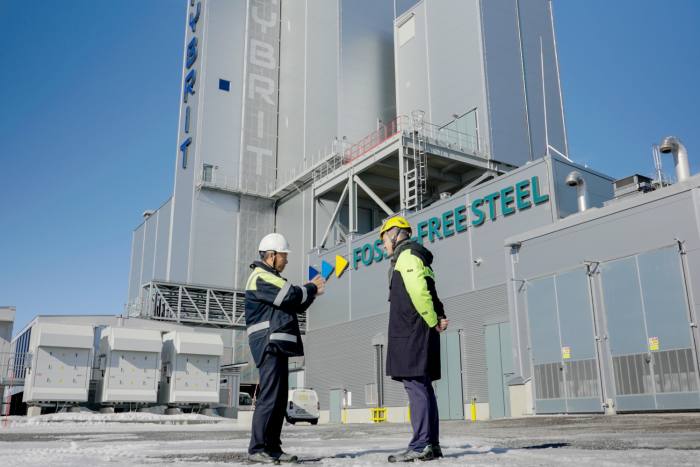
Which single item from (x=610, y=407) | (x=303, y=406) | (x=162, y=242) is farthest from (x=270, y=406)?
(x=162, y=242)

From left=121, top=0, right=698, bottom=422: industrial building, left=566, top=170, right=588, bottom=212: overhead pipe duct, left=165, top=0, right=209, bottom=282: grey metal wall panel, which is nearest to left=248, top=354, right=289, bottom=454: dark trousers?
left=121, top=0, right=698, bottom=422: industrial building

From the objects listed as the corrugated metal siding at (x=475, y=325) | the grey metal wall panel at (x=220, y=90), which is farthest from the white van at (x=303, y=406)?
the grey metal wall panel at (x=220, y=90)

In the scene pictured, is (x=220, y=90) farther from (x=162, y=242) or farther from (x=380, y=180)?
(x=380, y=180)

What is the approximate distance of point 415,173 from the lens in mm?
26781

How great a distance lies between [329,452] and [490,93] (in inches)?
1040

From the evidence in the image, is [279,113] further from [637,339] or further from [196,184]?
[637,339]

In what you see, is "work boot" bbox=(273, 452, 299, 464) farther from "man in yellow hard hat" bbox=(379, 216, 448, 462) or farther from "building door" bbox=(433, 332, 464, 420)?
"building door" bbox=(433, 332, 464, 420)

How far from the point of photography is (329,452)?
4.91 m

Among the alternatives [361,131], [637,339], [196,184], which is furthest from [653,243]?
[196,184]

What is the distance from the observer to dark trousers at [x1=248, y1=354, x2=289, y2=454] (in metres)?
4.45

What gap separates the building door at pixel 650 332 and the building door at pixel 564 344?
2.11ft

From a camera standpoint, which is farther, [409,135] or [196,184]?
[196,184]

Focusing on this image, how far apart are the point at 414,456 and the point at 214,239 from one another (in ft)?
120

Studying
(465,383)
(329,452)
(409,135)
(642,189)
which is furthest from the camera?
(409,135)
